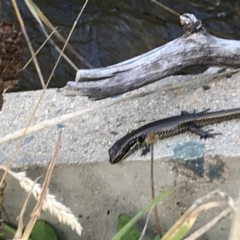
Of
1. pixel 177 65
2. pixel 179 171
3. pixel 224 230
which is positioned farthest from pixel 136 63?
pixel 224 230

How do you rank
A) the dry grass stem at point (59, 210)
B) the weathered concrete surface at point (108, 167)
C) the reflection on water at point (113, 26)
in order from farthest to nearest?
the reflection on water at point (113, 26) < the weathered concrete surface at point (108, 167) < the dry grass stem at point (59, 210)

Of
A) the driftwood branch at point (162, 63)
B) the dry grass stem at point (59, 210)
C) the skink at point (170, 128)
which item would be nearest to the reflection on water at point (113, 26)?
the driftwood branch at point (162, 63)

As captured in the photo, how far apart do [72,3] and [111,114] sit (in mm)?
2534

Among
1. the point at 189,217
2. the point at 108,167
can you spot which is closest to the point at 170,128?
the point at 108,167

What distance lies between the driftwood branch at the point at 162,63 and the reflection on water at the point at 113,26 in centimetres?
173

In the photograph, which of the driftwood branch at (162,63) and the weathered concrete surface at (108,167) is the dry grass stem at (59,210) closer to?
the weathered concrete surface at (108,167)

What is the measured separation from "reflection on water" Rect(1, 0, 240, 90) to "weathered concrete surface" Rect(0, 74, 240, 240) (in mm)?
1764

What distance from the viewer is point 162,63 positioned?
193 centimetres

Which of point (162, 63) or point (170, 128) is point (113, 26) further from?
point (170, 128)

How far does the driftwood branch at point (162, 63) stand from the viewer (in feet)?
6.14

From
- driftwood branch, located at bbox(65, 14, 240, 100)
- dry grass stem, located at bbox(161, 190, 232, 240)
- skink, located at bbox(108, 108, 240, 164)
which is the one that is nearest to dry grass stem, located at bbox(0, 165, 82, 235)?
dry grass stem, located at bbox(161, 190, 232, 240)

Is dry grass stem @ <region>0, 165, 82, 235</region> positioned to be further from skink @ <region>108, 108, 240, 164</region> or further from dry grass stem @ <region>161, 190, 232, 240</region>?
skink @ <region>108, 108, 240, 164</region>

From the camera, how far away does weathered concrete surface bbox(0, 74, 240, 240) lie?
1.67 meters

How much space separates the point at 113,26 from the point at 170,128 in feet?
7.80
